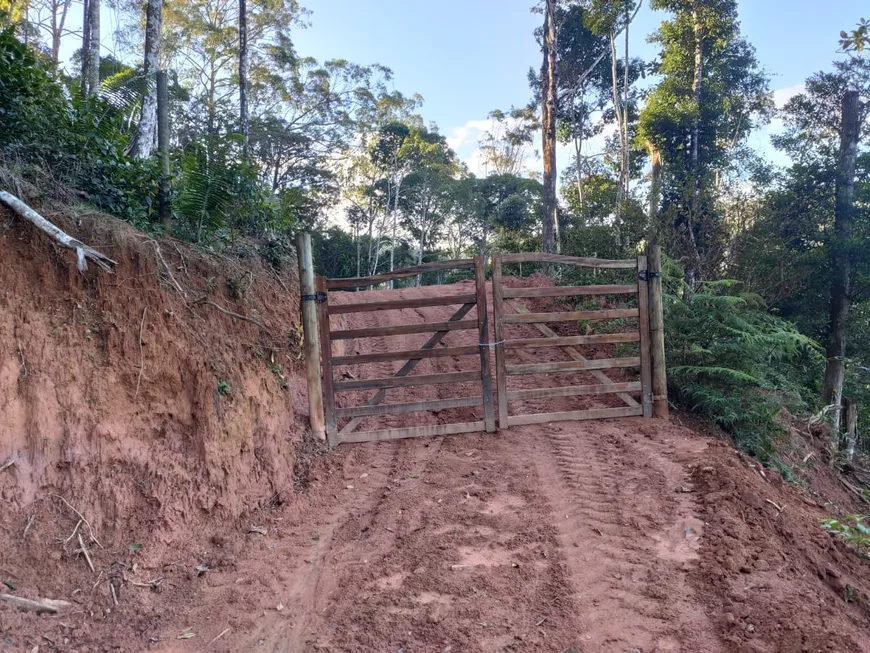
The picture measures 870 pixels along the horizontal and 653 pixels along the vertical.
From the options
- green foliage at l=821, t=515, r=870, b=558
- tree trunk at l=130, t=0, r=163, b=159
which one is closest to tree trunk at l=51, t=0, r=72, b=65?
tree trunk at l=130, t=0, r=163, b=159

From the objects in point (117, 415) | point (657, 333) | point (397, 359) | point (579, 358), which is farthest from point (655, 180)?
point (117, 415)

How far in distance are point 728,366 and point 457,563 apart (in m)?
5.21

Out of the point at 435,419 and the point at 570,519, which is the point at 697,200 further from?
the point at 570,519

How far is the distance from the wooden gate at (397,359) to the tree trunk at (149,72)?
434 cm

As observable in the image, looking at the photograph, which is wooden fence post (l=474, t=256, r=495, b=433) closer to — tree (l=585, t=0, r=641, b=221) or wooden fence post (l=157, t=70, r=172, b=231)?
wooden fence post (l=157, t=70, r=172, b=231)

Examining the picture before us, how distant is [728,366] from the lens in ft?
Result: 23.1

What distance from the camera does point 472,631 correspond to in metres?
2.90

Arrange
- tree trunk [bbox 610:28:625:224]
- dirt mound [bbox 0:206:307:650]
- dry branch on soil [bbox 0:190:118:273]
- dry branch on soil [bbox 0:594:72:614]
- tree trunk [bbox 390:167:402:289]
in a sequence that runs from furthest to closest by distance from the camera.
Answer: tree trunk [bbox 390:167:402:289] → tree trunk [bbox 610:28:625:224] → dry branch on soil [bbox 0:190:118:273] → dirt mound [bbox 0:206:307:650] → dry branch on soil [bbox 0:594:72:614]

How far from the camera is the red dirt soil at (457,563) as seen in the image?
287cm

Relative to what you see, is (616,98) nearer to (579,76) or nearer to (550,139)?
(579,76)

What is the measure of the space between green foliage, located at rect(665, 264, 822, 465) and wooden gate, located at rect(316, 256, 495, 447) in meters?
2.89

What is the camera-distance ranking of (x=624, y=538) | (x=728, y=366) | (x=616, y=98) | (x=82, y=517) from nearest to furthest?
(x=82, y=517) → (x=624, y=538) → (x=728, y=366) → (x=616, y=98)

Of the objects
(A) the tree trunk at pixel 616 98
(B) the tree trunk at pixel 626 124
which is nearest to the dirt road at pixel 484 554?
(B) the tree trunk at pixel 626 124

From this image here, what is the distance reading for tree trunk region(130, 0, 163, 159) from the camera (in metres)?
7.94
